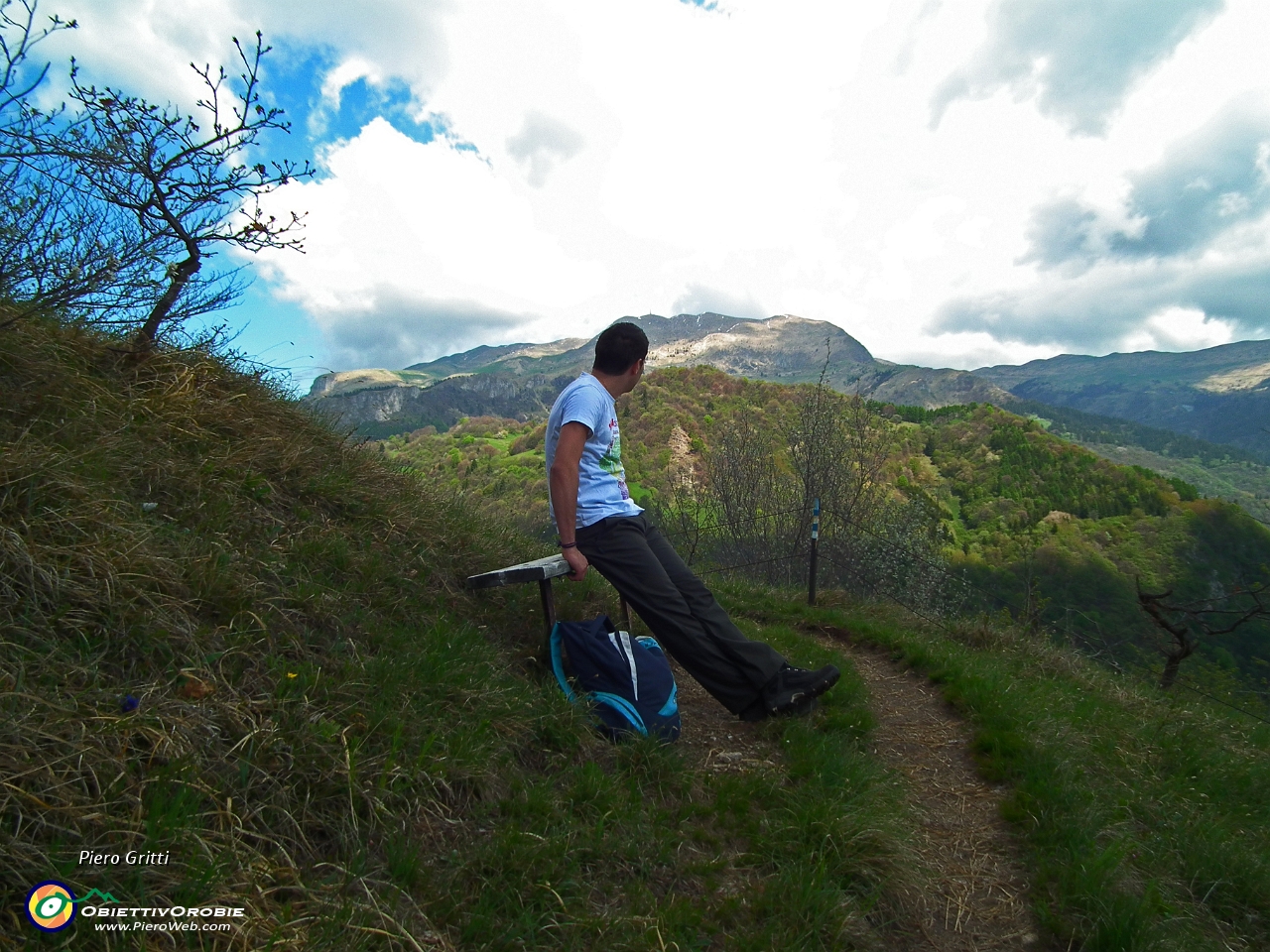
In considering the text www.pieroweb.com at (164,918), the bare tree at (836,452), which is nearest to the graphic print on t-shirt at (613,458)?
the text www.pieroweb.com at (164,918)

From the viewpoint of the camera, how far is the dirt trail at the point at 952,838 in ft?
8.14

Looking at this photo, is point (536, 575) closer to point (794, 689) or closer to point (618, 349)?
point (618, 349)

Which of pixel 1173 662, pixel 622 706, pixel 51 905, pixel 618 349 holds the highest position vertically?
pixel 618 349

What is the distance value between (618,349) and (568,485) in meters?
0.96

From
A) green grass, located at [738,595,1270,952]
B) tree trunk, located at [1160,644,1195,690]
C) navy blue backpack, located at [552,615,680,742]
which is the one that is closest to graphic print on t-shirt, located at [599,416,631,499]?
navy blue backpack, located at [552,615,680,742]

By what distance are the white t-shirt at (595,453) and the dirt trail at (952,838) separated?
2.38 metres

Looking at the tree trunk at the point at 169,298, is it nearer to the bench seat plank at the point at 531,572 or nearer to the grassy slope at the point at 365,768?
the grassy slope at the point at 365,768

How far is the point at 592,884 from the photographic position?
2252 millimetres

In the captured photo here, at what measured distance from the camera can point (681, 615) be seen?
3.66 metres

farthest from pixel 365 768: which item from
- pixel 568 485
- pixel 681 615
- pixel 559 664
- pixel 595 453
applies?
pixel 595 453

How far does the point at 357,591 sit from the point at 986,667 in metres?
5.68

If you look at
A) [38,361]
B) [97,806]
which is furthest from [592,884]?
[38,361]

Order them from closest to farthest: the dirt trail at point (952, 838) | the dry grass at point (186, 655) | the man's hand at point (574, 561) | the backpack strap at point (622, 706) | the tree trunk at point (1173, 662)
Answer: the dry grass at point (186, 655), the dirt trail at point (952, 838), the backpack strap at point (622, 706), the man's hand at point (574, 561), the tree trunk at point (1173, 662)

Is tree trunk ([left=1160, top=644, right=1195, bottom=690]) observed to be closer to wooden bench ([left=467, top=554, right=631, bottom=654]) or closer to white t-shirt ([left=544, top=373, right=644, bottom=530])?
white t-shirt ([left=544, top=373, right=644, bottom=530])
